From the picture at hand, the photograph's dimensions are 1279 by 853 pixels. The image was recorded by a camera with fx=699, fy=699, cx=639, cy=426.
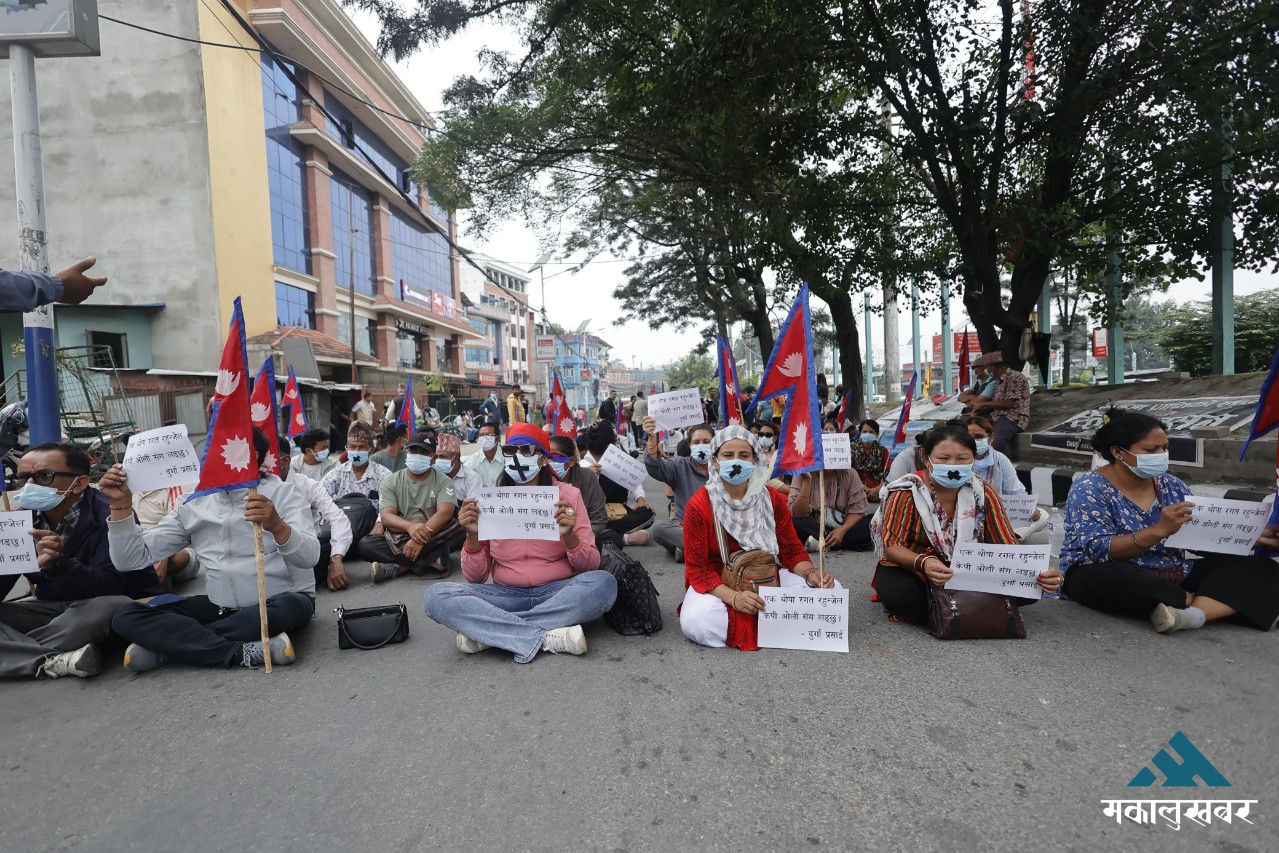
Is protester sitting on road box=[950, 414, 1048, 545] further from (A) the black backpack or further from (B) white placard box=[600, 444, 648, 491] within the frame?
(A) the black backpack

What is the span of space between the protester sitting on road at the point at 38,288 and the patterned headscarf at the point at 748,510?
123 inches

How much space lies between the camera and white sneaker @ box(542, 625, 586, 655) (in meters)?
3.73

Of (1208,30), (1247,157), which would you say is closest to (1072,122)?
(1208,30)

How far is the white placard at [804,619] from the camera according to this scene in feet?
12.1

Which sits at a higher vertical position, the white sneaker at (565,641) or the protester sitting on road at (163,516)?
the protester sitting on road at (163,516)

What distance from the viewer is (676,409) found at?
6.68 meters

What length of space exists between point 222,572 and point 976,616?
4.13m

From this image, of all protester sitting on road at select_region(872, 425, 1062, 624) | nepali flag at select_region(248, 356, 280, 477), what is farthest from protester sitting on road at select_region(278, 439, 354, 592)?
protester sitting on road at select_region(872, 425, 1062, 624)

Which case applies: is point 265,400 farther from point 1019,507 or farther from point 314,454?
point 1019,507

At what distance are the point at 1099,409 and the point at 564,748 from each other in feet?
32.0

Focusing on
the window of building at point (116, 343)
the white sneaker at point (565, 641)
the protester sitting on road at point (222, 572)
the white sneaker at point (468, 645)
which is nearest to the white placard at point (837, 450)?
the white sneaker at point (565, 641)

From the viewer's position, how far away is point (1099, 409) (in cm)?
971

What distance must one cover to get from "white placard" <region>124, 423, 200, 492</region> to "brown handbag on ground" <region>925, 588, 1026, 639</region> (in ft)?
13.4

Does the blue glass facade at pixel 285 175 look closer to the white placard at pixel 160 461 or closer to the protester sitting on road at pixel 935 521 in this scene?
the white placard at pixel 160 461
